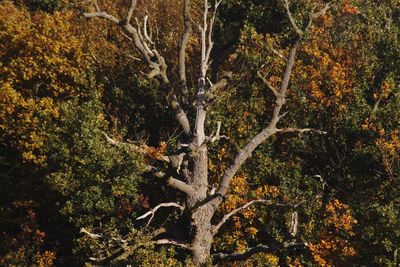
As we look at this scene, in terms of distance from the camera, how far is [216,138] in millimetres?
24828

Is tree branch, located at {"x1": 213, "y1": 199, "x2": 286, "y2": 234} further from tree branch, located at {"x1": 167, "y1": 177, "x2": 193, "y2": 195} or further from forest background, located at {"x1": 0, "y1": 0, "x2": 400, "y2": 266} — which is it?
tree branch, located at {"x1": 167, "y1": 177, "x2": 193, "y2": 195}

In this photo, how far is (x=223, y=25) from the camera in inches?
1258

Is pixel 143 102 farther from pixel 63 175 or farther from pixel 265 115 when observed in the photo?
pixel 63 175

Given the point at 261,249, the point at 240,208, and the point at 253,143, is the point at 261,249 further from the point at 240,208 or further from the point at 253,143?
the point at 253,143

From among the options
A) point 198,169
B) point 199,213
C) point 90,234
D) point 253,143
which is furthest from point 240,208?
point 90,234

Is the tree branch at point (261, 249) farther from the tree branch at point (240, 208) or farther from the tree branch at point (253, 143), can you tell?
the tree branch at point (253, 143)

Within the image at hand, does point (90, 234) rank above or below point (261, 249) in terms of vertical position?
below

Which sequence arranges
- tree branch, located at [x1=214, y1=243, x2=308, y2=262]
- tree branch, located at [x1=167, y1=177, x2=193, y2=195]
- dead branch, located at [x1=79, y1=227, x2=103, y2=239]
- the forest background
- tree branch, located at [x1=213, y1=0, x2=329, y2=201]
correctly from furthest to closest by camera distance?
1. tree branch, located at [x1=213, y1=0, x2=329, y2=201]
2. tree branch, located at [x1=214, y1=243, x2=308, y2=262]
3. tree branch, located at [x1=167, y1=177, x2=193, y2=195]
4. the forest background
5. dead branch, located at [x1=79, y1=227, x2=103, y2=239]

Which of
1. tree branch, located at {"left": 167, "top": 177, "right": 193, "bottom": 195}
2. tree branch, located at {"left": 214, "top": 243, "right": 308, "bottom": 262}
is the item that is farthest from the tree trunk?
tree branch, located at {"left": 214, "top": 243, "right": 308, "bottom": 262}

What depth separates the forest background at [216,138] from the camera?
23.2 metres

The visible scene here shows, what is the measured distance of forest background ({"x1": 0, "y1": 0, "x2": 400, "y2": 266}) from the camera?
76.0ft

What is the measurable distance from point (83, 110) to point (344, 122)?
493 inches

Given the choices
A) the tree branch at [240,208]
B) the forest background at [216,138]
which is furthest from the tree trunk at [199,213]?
the forest background at [216,138]

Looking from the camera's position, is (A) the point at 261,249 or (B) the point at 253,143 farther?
(B) the point at 253,143
